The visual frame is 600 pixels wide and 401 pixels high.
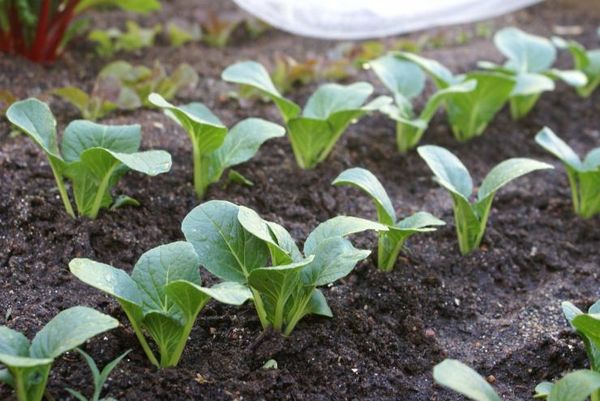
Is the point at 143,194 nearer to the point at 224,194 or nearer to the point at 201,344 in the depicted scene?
the point at 224,194

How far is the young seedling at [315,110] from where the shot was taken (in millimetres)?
2148

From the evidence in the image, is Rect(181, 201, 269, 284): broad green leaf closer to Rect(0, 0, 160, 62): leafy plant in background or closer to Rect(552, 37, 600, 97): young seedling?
Rect(0, 0, 160, 62): leafy plant in background

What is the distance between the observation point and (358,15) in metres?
3.08

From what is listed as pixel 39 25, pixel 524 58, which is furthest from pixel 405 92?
pixel 39 25

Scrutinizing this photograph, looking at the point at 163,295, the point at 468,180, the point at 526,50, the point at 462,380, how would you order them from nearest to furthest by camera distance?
1. the point at 462,380
2. the point at 163,295
3. the point at 468,180
4. the point at 526,50

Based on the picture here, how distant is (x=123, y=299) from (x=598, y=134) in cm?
204

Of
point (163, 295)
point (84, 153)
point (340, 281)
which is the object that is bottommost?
point (340, 281)

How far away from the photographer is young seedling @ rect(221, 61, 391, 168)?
215 centimetres

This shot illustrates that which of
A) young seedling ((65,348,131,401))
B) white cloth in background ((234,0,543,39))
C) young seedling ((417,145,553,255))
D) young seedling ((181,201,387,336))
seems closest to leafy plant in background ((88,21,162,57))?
white cloth in background ((234,0,543,39))

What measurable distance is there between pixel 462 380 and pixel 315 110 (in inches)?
44.3

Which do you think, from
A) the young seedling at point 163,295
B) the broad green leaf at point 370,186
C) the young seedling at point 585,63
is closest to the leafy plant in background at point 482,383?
the young seedling at point 163,295

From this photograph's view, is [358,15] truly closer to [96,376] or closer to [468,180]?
[468,180]

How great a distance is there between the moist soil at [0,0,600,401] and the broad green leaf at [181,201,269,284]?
5.6 inches

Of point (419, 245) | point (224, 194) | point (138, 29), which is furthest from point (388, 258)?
point (138, 29)
